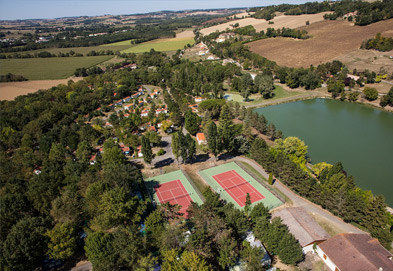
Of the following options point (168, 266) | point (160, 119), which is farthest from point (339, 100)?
point (168, 266)

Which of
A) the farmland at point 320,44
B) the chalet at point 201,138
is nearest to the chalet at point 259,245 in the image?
the chalet at point 201,138

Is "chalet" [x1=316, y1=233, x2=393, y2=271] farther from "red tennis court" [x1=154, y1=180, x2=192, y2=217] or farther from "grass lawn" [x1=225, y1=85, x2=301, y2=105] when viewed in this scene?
"grass lawn" [x1=225, y1=85, x2=301, y2=105]

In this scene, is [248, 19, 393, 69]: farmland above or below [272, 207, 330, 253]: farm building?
above

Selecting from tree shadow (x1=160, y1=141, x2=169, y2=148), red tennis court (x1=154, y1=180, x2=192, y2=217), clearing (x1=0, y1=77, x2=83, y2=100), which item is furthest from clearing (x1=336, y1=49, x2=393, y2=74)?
clearing (x1=0, y1=77, x2=83, y2=100)

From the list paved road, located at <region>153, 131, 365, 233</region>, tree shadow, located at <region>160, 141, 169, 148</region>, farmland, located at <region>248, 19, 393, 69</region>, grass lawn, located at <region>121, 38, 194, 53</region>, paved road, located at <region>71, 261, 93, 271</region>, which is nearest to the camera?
paved road, located at <region>71, 261, 93, 271</region>

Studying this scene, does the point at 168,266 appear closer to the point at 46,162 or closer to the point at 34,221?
the point at 34,221
